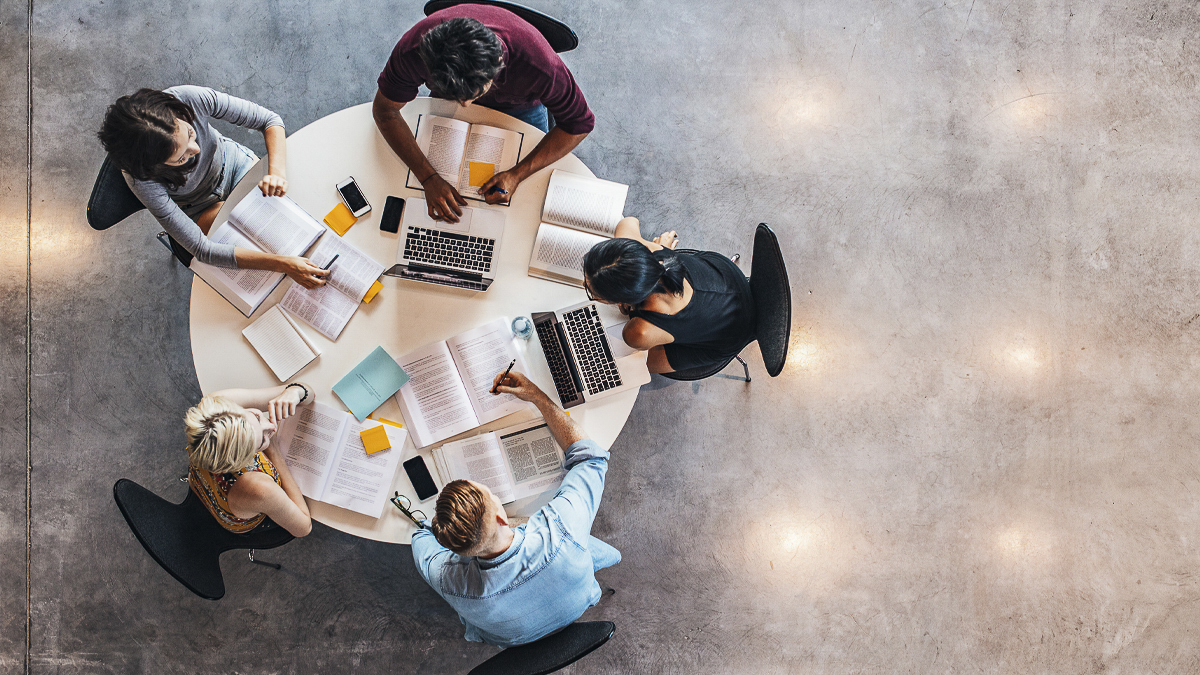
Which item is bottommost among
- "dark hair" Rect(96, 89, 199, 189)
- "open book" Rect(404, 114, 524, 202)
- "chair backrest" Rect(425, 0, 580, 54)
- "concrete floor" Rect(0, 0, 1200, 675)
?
"concrete floor" Rect(0, 0, 1200, 675)

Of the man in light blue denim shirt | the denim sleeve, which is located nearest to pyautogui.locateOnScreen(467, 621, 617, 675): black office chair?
the man in light blue denim shirt

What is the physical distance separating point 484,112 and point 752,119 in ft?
4.85

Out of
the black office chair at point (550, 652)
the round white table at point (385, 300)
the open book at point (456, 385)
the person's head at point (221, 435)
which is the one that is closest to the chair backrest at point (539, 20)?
the round white table at point (385, 300)

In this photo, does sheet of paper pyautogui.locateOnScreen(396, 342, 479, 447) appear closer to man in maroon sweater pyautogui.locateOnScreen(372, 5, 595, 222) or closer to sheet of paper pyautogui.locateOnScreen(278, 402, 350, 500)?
sheet of paper pyautogui.locateOnScreen(278, 402, 350, 500)

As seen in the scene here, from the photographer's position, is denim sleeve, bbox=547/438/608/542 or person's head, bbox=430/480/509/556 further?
denim sleeve, bbox=547/438/608/542

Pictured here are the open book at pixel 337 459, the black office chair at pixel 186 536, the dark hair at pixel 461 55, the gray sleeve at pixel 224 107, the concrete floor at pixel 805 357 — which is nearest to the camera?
the dark hair at pixel 461 55

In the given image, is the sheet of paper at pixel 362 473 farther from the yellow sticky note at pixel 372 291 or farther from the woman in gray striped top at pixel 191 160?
the woman in gray striped top at pixel 191 160

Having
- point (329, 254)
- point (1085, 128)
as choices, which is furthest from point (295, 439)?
point (1085, 128)

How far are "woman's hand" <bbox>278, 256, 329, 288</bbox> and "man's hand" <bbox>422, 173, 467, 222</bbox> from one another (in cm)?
41

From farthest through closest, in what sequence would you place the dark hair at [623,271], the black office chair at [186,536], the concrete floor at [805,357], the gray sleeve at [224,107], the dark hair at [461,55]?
the concrete floor at [805,357] → the gray sleeve at [224,107] → the black office chair at [186,536] → the dark hair at [623,271] → the dark hair at [461,55]

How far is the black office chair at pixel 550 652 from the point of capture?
75.2 inches

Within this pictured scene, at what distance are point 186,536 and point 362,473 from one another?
0.64m

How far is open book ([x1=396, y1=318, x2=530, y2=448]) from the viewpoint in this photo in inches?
82.2

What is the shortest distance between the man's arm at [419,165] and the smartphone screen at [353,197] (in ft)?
0.62
